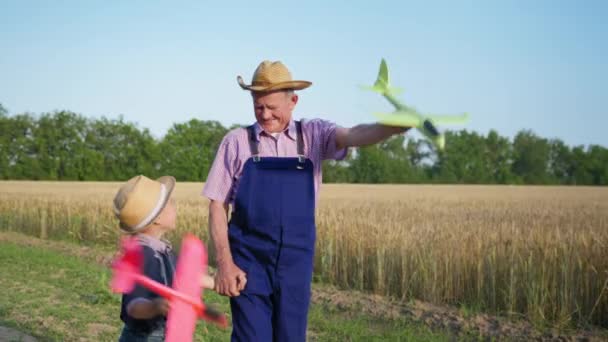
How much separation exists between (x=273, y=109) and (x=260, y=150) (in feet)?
0.72

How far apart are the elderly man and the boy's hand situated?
0.59 meters

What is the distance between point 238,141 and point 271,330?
3.27ft

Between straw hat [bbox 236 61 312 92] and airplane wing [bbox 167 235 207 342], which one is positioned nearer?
airplane wing [bbox 167 235 207 342]

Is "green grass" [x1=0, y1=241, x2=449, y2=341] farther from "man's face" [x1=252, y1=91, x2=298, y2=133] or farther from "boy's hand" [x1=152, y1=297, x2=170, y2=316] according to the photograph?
"boy's hand" [x1=152, y1=297, x2=170, y2=316]

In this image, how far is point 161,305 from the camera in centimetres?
241

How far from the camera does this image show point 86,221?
16.1 m

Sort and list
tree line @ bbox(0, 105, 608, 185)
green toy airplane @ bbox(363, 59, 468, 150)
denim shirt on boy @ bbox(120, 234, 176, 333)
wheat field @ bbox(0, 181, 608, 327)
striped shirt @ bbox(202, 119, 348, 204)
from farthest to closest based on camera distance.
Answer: tree line @ bbox(0, 105, 608, 185), wheat field @ bbox(0, 181, 608, 327), striped shirt @ bbox(202, 119, 348, 204), denim shirt on boy @ bbox(120, 234, 176, 333), green toy airplane @ bbox(363, 59, 468, 150)

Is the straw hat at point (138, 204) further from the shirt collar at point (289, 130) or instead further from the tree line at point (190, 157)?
the tree line at point (190, 157)

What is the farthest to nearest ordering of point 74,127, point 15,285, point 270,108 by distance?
point 74,127, point 15,285, point 270,108

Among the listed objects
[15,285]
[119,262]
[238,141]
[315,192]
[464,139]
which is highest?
[464,139]

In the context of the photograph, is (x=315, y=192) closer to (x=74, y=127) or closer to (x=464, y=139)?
(x=464, y=139)

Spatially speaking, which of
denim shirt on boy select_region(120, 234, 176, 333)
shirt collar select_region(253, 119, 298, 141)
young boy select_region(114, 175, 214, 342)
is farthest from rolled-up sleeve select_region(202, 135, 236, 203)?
denim shirt on boy select_region(120, 234, 176, 333)

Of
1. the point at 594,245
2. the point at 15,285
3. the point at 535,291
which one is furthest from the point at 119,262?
the point at 15,285

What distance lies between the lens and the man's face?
3098mm
